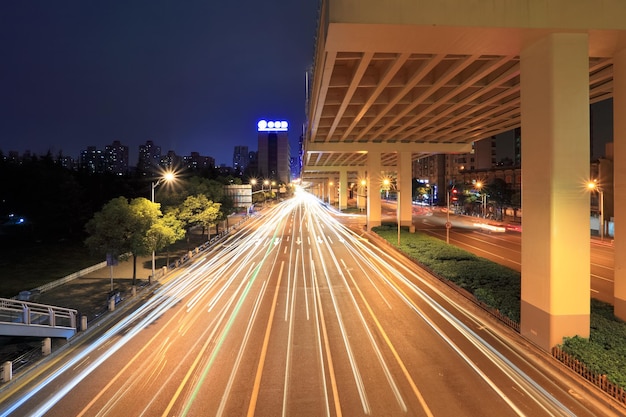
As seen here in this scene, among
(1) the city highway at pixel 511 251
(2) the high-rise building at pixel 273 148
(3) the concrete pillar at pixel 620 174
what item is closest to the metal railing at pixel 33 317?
(3) the concrete pillar at pixel 620 174

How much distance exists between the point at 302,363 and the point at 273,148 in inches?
7149

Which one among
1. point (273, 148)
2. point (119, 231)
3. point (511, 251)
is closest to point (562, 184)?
point (119, 231)

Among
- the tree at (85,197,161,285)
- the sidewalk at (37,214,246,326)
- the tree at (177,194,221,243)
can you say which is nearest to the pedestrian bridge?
the sidewalk at (37,214,246,326)

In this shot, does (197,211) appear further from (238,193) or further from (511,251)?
(511,251)

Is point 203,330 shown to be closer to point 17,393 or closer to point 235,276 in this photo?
point 17,393

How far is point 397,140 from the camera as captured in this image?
42.6 metres

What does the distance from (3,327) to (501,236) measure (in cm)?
4050

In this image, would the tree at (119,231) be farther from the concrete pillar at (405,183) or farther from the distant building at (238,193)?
the concrete pillar at (405,183)

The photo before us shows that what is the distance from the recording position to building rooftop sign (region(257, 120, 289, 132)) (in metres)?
184

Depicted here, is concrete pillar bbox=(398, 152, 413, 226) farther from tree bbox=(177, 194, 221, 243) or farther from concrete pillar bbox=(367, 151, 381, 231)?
tree bbox=(177, 194, 221, 243)

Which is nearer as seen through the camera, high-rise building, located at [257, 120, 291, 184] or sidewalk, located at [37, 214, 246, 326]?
sidewalk, located at [37, 214, 246, 326]

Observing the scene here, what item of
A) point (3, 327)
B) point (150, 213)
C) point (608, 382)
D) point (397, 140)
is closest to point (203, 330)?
point (3, 327)

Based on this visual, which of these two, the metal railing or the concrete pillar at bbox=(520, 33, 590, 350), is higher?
the concrete pillar at bbox=(520, 33, 590, 350)

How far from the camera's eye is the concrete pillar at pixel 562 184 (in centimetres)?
1038
